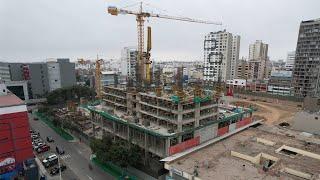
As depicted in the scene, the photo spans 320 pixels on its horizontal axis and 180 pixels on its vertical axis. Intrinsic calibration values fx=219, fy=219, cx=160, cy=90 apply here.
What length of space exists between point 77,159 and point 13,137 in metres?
11.9

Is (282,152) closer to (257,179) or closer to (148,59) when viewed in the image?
(257,179)

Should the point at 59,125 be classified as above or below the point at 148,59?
below

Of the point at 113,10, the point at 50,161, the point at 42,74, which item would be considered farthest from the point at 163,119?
the point at 42,74

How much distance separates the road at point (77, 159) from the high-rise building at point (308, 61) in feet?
264

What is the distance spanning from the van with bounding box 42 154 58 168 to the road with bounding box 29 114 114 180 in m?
1.63

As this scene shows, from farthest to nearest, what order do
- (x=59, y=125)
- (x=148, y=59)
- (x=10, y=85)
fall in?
(x=10, y=85) → (x=148, y=59) → (x=59, y=125)

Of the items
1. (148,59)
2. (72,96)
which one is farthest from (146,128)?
(72,96)

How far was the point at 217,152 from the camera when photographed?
33.9 metres

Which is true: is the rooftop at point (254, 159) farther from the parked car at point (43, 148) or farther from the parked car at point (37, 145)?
the parked car at point (37, 145)

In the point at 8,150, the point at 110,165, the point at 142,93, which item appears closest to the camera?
the point at 8,150

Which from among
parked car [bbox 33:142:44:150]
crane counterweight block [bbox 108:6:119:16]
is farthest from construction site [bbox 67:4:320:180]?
crane counterweight block [bbox 108:6:119:16]

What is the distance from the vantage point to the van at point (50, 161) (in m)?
37.5

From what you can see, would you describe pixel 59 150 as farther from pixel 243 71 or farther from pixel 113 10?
pixel 243 71

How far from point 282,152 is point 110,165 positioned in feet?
91.6
